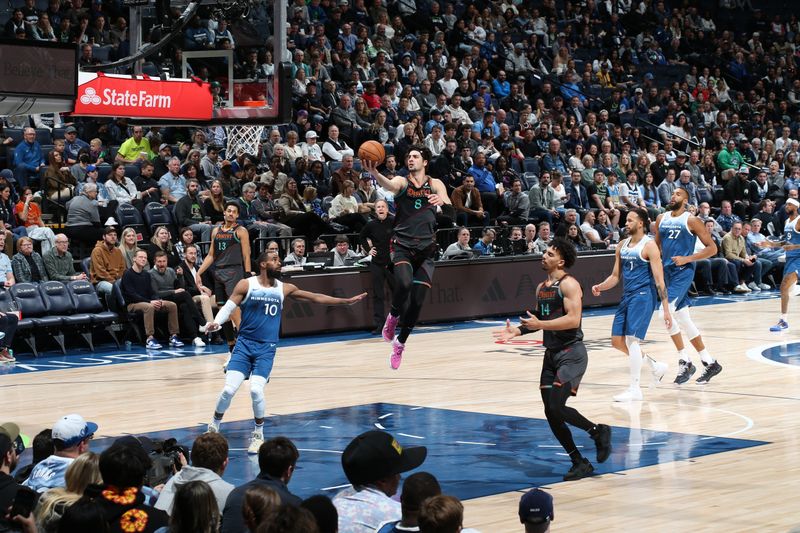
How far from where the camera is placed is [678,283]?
554 inches

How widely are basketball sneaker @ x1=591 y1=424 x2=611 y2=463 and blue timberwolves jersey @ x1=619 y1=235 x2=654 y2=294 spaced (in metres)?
3.45

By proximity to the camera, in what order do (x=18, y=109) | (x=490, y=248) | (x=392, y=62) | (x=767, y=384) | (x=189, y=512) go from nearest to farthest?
1. (x=189, y=512)
2. (x=18, y=109)
3. (x=767, y=384)
4. (x=490, y=248)
5. (x=392, y=62)

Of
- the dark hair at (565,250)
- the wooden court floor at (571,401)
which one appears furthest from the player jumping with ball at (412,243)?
the dark hair at (565,250)

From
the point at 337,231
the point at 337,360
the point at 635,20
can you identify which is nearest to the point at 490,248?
the point at 337,231

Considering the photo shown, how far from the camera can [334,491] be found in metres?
8.70

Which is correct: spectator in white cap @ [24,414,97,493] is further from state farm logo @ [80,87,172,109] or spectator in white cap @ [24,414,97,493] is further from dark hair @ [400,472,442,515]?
state farm logo @ [80,87,172,109]

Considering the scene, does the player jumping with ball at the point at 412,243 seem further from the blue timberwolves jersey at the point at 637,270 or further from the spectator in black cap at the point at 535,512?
the spectator in black cap at the point at 535,512

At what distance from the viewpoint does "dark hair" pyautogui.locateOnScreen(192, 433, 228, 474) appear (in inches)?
244

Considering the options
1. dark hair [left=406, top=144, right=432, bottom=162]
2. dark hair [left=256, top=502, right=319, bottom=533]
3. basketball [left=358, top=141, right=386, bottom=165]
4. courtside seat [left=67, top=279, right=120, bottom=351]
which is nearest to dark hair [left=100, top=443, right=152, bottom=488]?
dark hair [left=256, top=502, right=319, bottom=533]

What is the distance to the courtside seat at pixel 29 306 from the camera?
54.7 feet

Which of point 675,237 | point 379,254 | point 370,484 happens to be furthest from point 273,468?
point 379,254

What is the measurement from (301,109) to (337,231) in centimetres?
344

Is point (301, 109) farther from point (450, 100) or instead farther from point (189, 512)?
point (189, 512)

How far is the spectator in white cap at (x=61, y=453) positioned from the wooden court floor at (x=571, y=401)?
2.57 m
